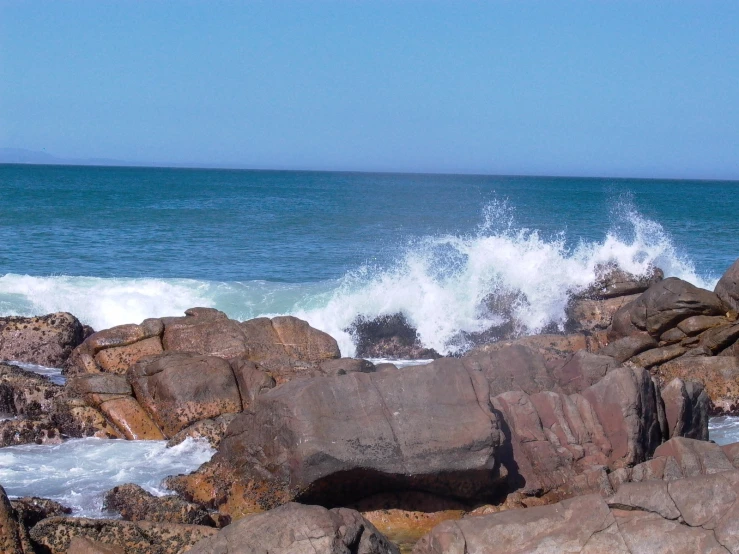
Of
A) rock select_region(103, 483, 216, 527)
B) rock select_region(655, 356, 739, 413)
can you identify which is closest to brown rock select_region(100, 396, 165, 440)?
rock select_region(103, 483, 216, 527)

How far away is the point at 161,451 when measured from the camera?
10227 millimetres

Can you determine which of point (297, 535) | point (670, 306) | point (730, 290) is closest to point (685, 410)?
point (670, 306)

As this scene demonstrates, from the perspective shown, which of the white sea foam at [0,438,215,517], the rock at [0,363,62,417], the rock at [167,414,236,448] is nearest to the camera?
the white sea foam at [0,438,215,517]

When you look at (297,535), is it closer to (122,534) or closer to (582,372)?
(122,534)

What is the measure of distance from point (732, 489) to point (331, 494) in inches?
140

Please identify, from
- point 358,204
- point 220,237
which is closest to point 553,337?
point 220,237

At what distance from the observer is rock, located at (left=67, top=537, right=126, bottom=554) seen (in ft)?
21.5

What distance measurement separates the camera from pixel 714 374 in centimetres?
1266

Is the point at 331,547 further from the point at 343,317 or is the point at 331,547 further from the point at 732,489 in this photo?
the point at 343,317

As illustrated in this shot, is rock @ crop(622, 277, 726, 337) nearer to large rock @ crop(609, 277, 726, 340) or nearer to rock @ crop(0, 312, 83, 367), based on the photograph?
large rock @ crop(609, 277, 726, 340)

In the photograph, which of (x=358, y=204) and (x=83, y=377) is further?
(x=358, y=204)

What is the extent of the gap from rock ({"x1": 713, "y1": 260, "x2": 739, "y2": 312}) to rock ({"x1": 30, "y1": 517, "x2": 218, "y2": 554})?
1008 centimetres

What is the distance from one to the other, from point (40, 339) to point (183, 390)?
450cm

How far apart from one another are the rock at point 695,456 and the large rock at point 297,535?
3372 mm
